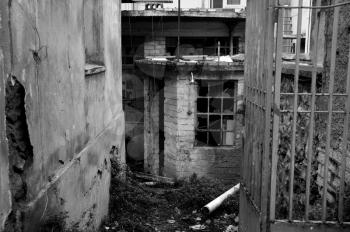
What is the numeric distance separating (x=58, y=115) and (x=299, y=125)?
316 centimetres

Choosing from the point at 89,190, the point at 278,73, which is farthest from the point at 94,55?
the point at 278,73

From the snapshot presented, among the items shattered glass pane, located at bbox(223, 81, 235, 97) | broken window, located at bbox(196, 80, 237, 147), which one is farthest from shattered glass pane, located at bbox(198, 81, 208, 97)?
shattered glass pane, located at bbox(223, 81, 235, 97)

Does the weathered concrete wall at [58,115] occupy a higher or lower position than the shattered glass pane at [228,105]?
higher

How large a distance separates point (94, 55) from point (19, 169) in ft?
11.8

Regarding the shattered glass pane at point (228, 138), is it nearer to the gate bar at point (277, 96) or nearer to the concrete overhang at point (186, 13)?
the concrete overhang at point (186, 13)

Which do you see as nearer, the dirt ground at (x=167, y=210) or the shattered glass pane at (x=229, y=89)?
the dirt ground at (x=167, y=210)

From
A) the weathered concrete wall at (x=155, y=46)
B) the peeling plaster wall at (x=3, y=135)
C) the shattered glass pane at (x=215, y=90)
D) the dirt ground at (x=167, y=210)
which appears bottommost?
the dirt ground at (x=167, y=210)

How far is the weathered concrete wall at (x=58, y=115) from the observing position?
2680 millimetres

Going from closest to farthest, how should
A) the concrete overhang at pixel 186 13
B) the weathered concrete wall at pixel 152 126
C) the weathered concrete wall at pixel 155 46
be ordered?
the weathered concrete wall at pixel 152 126 < the concrete overhang at pixel 186 13 < the weathered concrete wall at pixel 155 46

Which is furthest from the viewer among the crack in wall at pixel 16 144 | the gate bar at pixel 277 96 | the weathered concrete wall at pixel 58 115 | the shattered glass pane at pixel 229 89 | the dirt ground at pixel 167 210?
the shattered glass pane at pixel 229 89

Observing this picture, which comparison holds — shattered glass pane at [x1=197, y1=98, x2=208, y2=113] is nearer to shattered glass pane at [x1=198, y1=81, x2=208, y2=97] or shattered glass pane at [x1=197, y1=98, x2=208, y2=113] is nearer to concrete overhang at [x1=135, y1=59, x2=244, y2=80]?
shattered glass pane at [x1=198, y1=81, x2=208, y2=97]

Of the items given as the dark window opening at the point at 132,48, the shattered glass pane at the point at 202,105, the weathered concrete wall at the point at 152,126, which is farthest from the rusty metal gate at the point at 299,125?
the dark window opening at the point at 132,48

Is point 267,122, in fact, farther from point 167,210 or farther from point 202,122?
point 202,122

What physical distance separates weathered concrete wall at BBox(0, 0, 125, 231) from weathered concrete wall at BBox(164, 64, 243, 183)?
4.48m
